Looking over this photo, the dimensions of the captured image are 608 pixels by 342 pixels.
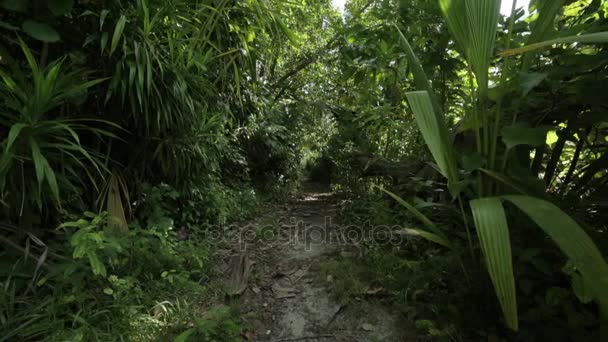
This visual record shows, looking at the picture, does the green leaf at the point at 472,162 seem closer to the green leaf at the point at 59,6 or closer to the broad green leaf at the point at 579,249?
the broad green leaf at the point at 579,249

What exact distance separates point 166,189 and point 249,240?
0.87m

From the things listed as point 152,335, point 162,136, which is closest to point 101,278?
point 152,335

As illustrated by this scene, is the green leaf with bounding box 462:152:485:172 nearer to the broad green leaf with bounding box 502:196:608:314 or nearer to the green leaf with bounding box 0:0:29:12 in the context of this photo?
the broad green leaf with bounding box 502:196:608:314

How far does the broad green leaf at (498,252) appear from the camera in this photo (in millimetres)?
746

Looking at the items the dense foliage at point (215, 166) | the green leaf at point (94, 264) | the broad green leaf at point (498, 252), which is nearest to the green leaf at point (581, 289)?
the dense foliage at point (215, 166)

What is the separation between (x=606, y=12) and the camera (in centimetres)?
130

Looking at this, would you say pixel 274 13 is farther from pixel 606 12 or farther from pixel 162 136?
pixel 606 12

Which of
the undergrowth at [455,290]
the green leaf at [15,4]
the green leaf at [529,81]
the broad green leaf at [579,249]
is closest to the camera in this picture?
the broad green leaf at [579,249]

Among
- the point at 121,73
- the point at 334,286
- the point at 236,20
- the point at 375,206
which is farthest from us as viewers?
the point at 375,206

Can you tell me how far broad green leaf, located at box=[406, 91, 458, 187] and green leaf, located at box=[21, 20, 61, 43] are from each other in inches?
61.2

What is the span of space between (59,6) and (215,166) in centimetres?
158
